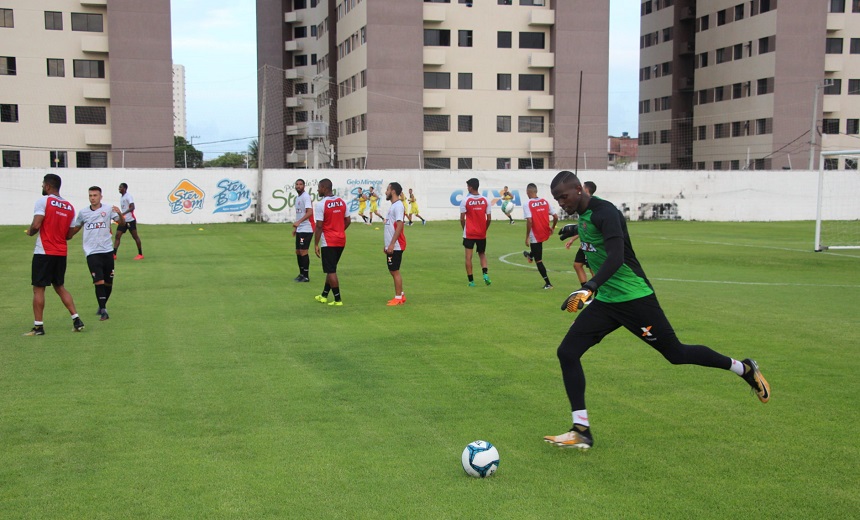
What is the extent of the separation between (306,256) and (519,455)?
38.1 ft

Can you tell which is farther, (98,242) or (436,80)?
(436,80)

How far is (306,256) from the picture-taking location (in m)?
17.0

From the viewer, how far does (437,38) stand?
206ft

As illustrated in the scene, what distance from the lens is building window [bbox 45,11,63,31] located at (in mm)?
56125

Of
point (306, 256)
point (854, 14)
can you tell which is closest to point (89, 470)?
point (306, 256)

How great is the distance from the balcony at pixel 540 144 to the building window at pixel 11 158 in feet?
123

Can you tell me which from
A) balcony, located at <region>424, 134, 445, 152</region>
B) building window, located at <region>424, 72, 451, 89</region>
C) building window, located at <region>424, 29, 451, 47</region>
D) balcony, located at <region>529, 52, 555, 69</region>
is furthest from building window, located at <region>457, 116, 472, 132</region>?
balcony, located at <region>529, 52, 555, 69</region>

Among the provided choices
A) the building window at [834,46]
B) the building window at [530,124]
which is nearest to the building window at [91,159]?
the building window at [530,124]

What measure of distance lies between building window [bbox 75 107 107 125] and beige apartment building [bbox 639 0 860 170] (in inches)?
1796

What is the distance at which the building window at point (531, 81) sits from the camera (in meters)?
64.0

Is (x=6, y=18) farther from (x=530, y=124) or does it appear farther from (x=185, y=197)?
(x=530, y=124)

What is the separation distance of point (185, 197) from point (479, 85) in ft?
96.6

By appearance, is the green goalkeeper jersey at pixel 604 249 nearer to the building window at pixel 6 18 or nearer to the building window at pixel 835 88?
the building window at pixel 6 18

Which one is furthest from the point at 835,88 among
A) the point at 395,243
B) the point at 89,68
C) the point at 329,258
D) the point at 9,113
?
the point at 329,258
